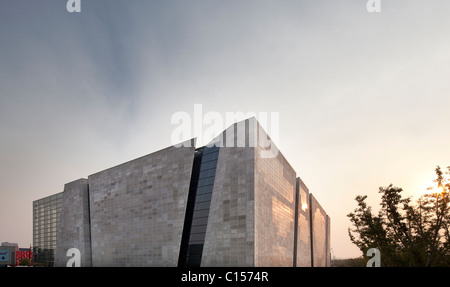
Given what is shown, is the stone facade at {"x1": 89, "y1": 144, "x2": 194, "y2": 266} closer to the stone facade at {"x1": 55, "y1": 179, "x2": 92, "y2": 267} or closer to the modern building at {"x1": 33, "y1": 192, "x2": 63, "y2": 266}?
the stone facade at {"x1": 55, "y1": 179, "x2": 92, "y2": 267}

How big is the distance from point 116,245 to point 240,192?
1423cm

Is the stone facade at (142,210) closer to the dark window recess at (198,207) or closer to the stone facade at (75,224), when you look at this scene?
the dark window recess at (198,207)

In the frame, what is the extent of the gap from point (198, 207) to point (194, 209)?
47 centimetres

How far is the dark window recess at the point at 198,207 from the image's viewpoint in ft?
76.8

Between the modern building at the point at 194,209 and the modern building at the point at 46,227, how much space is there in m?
15.8

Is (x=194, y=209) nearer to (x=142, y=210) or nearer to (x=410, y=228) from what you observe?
(x=142, y=210)

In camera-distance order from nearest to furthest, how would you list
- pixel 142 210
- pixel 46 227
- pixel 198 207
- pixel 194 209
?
pixel 198 207, pixel 194 209, pixel 142 210, pixel 46 227

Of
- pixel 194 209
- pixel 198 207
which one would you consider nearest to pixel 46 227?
pixel 194 209

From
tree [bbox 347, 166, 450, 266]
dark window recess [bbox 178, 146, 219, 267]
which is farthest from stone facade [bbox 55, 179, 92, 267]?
tree [bbox 347, 166, 450, 266]

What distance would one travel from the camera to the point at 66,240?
113 feet

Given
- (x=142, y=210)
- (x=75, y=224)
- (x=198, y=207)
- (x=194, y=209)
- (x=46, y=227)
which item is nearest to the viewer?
(x=198, y=207)

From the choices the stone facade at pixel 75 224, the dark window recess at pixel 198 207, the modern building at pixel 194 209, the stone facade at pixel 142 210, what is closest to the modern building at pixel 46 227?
the stone facade at pixel 75 224

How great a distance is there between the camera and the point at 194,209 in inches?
973

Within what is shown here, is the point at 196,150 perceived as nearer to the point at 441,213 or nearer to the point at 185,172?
the point at 185,172
